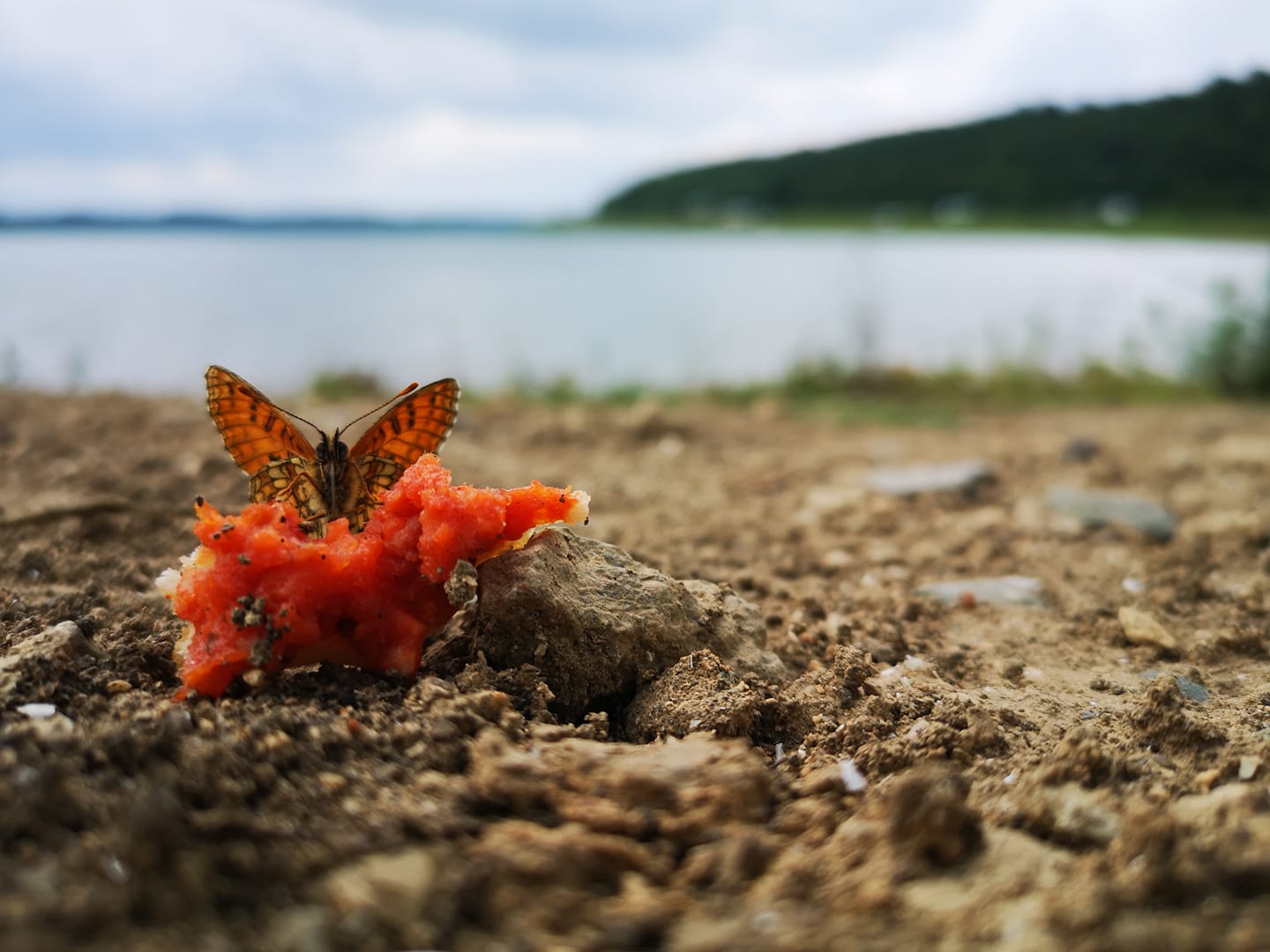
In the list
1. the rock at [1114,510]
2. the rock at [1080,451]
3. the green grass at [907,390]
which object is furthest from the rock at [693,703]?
the green grass at [907,390]

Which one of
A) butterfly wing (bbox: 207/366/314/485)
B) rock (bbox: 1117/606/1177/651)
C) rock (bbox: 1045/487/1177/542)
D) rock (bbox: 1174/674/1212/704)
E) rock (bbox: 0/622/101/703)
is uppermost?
butterfly wing (bbox: 207/366/314/485)

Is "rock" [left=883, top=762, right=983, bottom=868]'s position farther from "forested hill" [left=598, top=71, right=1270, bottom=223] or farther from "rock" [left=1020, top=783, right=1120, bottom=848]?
"forested hill" [left=598, top=71, right=1270, bottom=223]

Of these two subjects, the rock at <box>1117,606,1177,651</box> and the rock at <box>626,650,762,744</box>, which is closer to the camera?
the rock at <box>626,650,762,744</box>

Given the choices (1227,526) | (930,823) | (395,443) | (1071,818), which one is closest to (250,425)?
(395,443)

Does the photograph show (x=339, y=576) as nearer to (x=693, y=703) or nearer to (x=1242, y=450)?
(x=693, y=703)

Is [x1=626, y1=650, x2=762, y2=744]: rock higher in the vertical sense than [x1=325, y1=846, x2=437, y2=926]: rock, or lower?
lower

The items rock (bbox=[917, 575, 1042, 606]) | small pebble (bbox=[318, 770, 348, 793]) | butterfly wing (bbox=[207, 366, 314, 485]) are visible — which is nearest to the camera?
small pebble (bbox=[318, 770, 348, 793])

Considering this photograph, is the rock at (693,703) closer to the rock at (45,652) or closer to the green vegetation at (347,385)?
the rock at (45,652)

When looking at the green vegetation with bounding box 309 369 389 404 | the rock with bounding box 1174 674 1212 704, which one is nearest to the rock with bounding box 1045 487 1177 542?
the rock with bounding box 1174 674 1212 704
